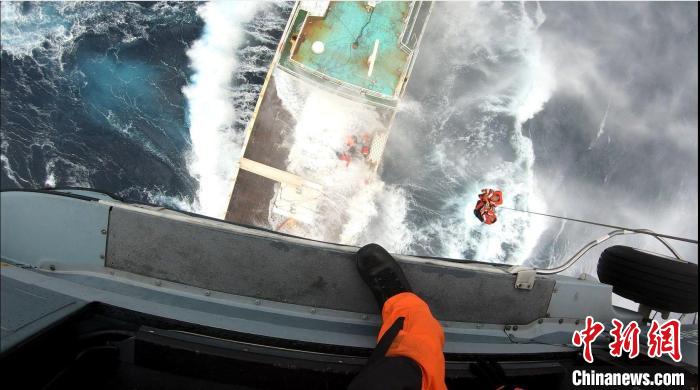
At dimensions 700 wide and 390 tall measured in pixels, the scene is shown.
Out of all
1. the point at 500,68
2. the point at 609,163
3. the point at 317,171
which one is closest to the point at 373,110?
the point at 317,171

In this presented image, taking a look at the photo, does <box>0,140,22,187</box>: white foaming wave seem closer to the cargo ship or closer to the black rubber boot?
the cargo ship

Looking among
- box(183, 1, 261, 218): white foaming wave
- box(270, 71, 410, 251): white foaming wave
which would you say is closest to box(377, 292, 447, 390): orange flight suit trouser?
box(270, 71, 410, 251): white foaming wave

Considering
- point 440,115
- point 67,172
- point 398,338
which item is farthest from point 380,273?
point 67,172

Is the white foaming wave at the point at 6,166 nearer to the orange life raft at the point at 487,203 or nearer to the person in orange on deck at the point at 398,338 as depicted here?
the person in orange on deck at the point at 398,338

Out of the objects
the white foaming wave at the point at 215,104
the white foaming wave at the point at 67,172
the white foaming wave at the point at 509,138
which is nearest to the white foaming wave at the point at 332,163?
the white foaming wave at the point at 215,104

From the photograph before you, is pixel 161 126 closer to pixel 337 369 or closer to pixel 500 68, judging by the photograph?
pixel 337 369
